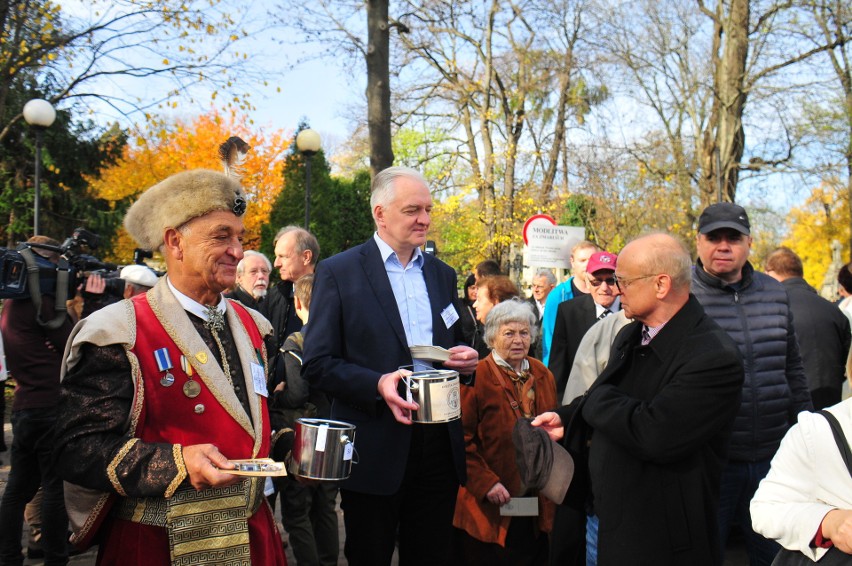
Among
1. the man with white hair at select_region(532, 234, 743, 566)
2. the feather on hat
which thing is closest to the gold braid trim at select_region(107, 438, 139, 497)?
the feather on hat

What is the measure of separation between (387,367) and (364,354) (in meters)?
0.12

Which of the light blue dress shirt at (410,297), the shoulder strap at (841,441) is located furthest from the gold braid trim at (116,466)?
the shoulder strap at (841,441)

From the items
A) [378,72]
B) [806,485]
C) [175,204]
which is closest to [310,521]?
[175,204]

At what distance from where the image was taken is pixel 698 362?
108 inches

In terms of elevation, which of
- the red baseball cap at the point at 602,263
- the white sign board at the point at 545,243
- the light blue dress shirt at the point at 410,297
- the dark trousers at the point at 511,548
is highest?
the white sign board at the point at 545,243

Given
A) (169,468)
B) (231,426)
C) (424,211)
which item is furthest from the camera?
(424,211)

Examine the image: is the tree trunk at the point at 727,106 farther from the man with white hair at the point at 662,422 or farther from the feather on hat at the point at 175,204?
Answer: the feather on hat at the point at 175,204

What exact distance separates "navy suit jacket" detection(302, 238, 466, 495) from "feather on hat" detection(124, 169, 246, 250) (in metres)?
0.94

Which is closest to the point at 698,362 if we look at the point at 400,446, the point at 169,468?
the point at 400,446

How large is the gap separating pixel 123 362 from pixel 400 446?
4.35ft

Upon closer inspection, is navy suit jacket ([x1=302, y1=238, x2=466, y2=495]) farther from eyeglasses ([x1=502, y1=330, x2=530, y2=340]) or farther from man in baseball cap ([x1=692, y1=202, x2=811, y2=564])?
man in baseball cap ([x1=692, y1=202, x2=811, y2=564])

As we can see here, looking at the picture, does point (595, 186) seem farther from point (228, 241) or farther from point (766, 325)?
point (228, 241)

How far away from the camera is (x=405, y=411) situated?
9.35ft

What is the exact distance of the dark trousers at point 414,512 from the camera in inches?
121
